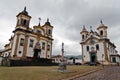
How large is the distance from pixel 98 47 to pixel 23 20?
24.5 metres

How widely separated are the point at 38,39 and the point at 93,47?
1846 cm

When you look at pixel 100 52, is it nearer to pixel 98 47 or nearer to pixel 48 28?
pixel 98 47

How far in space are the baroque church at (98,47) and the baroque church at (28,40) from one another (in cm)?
1280

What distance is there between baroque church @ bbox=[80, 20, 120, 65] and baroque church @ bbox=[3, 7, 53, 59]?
12802mm

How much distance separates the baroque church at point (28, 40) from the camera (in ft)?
94.4

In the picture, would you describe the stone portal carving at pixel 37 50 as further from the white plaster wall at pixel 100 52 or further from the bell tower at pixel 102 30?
the bell tower at pixel 102 30

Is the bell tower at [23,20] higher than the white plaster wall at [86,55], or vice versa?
the bell tower at [23,20]

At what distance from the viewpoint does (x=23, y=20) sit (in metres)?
31.1

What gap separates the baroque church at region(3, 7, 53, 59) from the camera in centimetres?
2878

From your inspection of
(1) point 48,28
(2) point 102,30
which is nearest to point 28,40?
(1) point 48,28

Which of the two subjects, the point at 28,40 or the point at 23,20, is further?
the point at 23,20

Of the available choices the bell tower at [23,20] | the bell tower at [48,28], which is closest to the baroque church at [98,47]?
the bell tower at [48,28]

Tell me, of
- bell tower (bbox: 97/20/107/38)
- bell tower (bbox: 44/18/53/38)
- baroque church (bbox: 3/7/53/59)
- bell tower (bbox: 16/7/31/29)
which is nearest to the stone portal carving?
baroque church (bbox: 3/7/53/59)

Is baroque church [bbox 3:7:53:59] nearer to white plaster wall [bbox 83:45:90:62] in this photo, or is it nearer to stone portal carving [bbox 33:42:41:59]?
stone portal carving [bbox 33:42:41:59]
